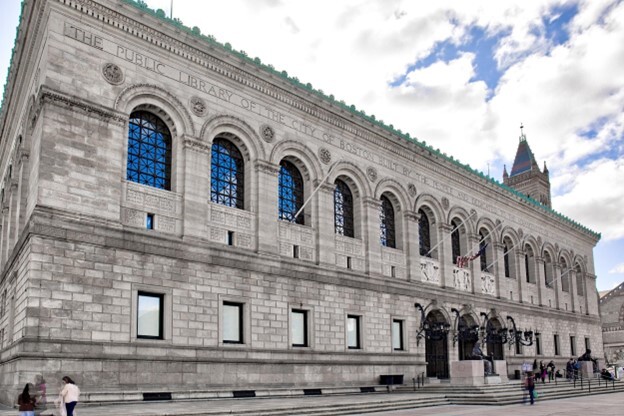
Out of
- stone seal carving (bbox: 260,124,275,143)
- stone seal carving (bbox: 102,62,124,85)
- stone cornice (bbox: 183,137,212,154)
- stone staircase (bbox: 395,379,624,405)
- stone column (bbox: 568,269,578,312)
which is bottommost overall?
stone staircase (bbox: 395,379,624,405)

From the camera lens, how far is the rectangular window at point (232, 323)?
26.4 m

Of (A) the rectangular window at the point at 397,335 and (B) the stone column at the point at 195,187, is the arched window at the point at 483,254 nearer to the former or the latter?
(A) the rectangular window at the point at 397,335

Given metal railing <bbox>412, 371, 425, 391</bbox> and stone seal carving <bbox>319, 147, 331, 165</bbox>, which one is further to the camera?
metal railing <bbox>412, 371, 425, 391</bbox>

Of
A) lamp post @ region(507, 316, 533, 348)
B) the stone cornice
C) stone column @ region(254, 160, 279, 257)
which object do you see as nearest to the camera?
the stone cornice

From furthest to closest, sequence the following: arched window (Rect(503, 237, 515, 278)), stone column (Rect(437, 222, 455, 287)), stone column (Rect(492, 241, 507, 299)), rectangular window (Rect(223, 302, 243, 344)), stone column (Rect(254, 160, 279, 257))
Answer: arched window (Rect(503, 237, 515, 278)), stone column (Rect(492, 241, 507, 299)), stone column (Rect(437, 222, 455, 287)), stone column (Rect(254, 160, 279, 257)), rectangular window (Rect(223, 302, 243, 344))

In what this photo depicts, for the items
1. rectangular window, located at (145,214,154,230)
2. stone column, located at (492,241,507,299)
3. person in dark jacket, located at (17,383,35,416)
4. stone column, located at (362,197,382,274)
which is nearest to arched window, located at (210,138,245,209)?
rectangular window, located at (145,214,154,230)

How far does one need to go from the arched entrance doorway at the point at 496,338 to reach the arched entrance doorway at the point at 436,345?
4.36 metres

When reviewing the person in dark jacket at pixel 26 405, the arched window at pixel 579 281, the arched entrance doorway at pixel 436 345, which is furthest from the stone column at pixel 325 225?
the arched window at pixel 579 281

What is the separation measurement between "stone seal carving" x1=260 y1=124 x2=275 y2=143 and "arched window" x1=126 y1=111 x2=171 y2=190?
15.8 ft

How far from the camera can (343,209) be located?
34.3 metres

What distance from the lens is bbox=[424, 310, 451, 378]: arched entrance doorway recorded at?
36.7 m

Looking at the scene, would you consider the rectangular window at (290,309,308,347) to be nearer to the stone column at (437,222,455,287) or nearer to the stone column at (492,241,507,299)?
the stone column at (437,222,455,287)

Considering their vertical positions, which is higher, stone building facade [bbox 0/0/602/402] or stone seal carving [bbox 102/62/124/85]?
stone seal carving [bbox 102/62/124/85]

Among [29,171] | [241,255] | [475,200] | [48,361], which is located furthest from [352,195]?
[48,361]
